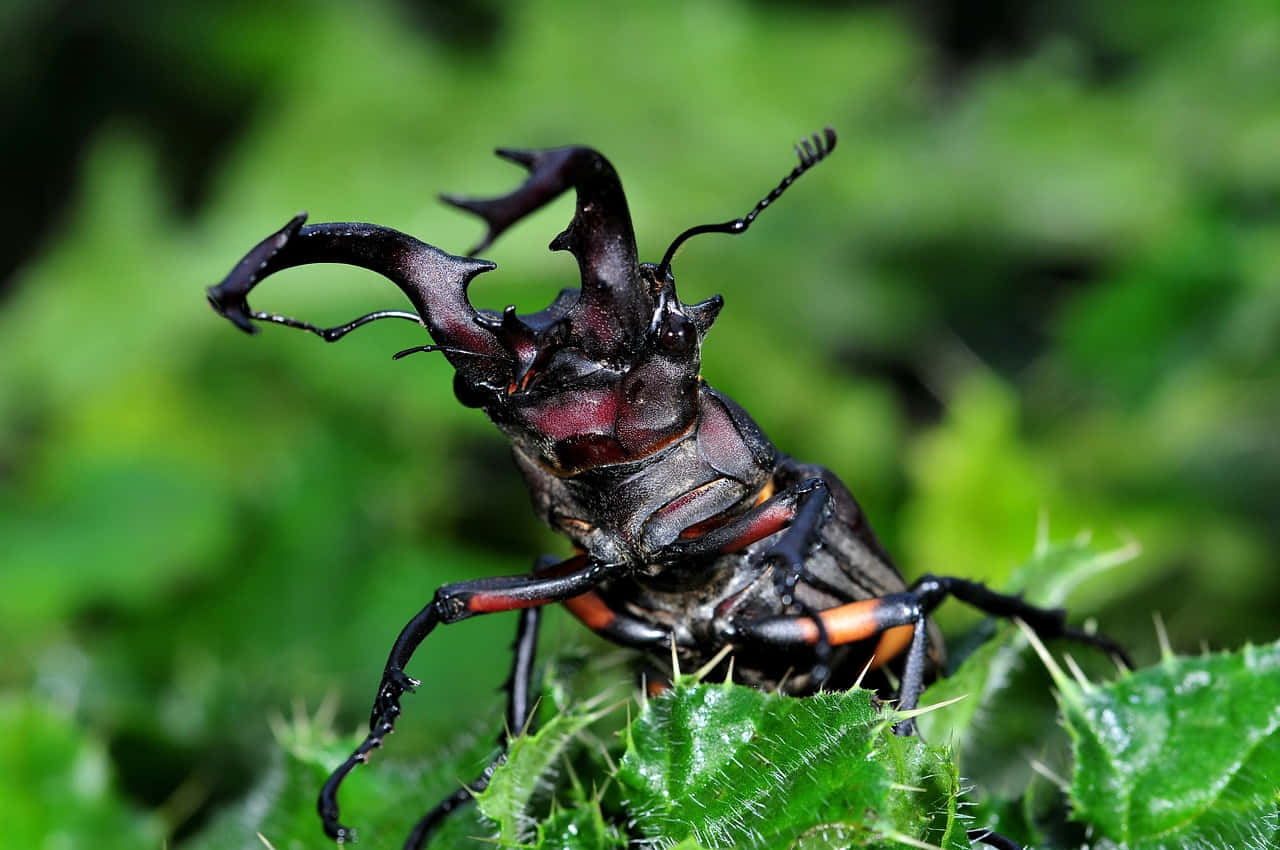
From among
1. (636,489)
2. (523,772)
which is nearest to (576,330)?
Answer: (636,489)

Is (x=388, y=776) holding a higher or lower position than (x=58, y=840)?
higher

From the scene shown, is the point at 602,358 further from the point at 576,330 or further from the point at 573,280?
the point at 573,280

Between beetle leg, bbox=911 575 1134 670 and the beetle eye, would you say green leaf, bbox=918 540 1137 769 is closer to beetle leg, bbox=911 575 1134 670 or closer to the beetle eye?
beetle leg, bbox=911 575 1134 670

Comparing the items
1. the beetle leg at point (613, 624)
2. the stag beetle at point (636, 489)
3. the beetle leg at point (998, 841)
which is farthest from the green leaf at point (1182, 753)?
the beetle leg at point (613, 624)

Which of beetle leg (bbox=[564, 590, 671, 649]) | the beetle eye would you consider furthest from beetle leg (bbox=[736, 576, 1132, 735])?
the beetle eye

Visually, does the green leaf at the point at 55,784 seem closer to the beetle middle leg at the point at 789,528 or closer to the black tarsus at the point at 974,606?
the beetle middle leg at the point at 789,528

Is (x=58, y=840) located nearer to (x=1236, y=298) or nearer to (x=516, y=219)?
(x=516, y=219)

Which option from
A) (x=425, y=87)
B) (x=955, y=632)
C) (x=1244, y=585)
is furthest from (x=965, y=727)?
(x=425, y=87)
